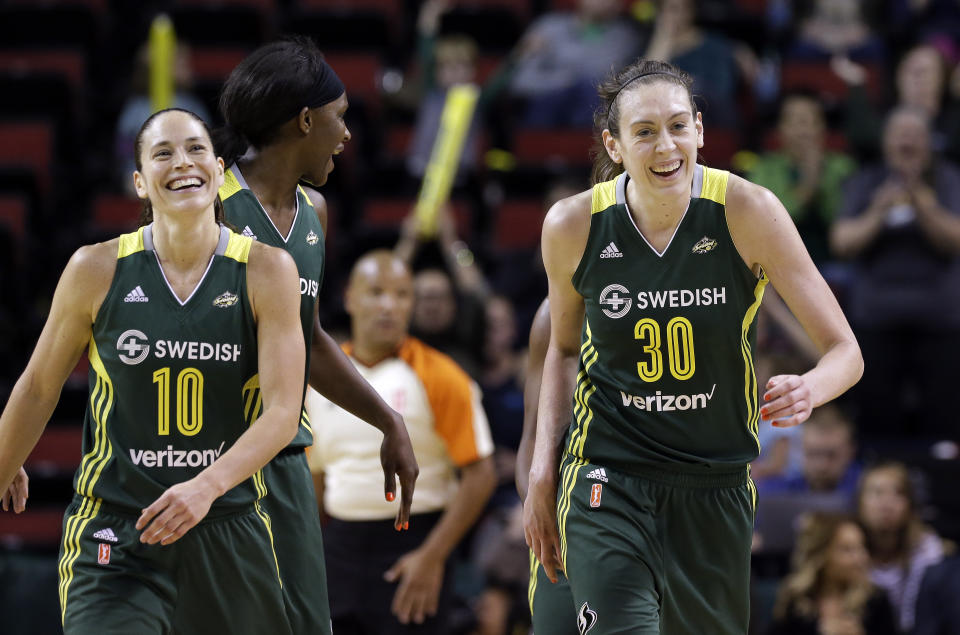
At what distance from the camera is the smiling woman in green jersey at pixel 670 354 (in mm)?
4039

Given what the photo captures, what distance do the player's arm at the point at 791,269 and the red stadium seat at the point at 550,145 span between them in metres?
6.05

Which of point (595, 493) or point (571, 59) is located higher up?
point (571, 59)

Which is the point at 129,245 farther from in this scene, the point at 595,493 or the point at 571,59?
the point at 571,59

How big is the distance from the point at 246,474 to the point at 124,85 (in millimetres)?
8901

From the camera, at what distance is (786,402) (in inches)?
138

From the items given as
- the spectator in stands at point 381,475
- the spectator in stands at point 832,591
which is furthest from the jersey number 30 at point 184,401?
the spectator in stands at point 832,591

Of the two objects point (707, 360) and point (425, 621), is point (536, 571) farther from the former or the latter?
point (425, 621)

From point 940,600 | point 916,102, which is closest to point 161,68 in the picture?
point 916,102

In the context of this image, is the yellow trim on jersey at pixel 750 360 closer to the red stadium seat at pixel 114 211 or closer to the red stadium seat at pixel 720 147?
the red stadium seat at pixel 720 147

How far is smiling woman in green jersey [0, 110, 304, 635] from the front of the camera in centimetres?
388

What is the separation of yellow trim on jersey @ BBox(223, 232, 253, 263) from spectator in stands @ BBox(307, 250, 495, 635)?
202 cm

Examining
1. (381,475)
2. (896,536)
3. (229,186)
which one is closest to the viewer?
(229,186)

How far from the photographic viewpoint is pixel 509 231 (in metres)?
9.74

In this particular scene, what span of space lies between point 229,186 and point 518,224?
17.6 ft
